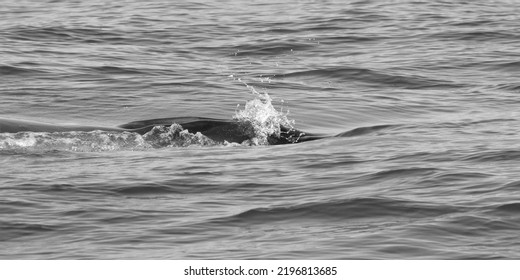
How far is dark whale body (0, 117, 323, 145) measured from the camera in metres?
13.8

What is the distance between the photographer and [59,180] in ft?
37.2

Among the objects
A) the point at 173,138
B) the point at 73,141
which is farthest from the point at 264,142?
the point at 73,141

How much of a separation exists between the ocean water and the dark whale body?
0.23m

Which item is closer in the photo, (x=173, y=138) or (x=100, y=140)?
(x=100, y=140)

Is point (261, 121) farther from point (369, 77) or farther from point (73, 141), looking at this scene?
point (369, 77)

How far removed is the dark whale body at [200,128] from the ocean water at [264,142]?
0.76 feet

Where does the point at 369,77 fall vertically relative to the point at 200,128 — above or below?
below

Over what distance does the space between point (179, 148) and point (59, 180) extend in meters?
2.33

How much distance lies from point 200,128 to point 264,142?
88cm

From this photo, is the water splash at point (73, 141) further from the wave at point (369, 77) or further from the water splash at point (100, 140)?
the wave at point (369, 77)

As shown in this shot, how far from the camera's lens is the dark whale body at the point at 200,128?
45.4ft

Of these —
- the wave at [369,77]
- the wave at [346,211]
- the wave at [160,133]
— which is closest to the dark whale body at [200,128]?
the wave at [160,133]

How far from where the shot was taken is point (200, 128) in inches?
570

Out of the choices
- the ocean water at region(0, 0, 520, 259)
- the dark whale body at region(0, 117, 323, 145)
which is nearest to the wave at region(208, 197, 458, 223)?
the ocean water at region(0, 0, 520, 259)
